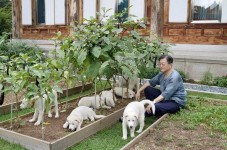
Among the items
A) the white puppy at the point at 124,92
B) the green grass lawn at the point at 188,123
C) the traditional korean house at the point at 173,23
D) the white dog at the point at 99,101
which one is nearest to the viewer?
the green grass lawn at the point at 188,123

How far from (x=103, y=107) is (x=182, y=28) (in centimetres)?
680

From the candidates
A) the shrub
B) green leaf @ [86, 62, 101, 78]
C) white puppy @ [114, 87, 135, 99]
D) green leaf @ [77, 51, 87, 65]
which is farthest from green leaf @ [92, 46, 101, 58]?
the shrub

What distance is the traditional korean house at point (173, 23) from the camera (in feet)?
27.9

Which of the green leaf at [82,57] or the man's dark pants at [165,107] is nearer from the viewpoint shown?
the green leaf at [82,57]

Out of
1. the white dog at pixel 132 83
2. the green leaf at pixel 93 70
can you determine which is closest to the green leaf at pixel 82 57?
the green leaf at pixel 93 70

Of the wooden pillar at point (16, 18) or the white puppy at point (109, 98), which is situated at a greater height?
the wooden pillar at point (16, 18)

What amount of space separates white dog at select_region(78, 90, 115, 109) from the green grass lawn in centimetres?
62

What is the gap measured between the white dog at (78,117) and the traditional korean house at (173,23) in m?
1.61

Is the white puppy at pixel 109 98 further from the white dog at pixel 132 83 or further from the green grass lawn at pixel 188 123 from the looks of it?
the white dog at pixel 132 83

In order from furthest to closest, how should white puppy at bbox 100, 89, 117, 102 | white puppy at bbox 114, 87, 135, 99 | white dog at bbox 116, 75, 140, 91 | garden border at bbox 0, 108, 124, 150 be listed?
white dog at bbox 116, 75, 140, 91 → white puppy at bbox 114, 87, 135, 99 → white puppy at bbox 100, 89, 117, 102 → garden border at bbox 0, 108, 124, 150

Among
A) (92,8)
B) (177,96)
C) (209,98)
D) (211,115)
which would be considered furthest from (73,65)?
(92,8)

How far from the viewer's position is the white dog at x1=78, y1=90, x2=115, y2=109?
16.2 feet

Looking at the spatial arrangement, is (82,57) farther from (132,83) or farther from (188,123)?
(132,83)

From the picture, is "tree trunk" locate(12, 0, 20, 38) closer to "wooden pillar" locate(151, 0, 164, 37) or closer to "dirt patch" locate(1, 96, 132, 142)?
"wooden pillar" locate(151, 0, 164, 37)
